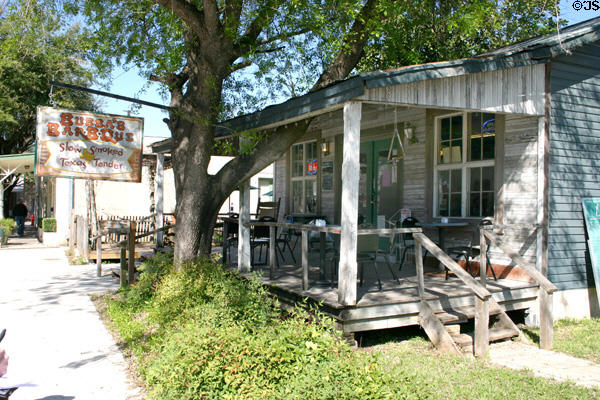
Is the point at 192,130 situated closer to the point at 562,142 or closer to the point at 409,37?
the point at 562,142

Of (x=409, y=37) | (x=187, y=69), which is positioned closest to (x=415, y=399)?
(x=187, y=69)

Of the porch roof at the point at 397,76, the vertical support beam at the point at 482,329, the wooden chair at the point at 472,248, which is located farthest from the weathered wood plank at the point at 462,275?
the porch roof at the point at 397,76

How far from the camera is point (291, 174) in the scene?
41.1 feet

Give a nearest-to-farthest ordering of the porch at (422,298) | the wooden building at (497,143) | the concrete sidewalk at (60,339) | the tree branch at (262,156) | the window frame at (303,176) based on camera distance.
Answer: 1. the concrete sidewalk at (60,339)
2. the porch at (422,298)
3. the wooden building at (497,143)
4. the tree branch at (262,156)
5. the window frame at (303,176)

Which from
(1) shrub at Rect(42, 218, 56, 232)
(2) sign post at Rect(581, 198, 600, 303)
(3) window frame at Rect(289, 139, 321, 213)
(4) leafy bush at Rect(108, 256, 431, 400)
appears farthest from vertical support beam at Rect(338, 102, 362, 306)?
(1) shrub at Rect(42, 218, 56, 232)

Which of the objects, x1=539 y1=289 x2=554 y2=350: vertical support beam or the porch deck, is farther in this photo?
x1=539 y1=289 x2=554 y2=350: vertical support beam

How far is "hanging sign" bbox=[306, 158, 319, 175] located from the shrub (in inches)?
483

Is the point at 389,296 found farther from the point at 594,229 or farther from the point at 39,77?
the point at 39,77

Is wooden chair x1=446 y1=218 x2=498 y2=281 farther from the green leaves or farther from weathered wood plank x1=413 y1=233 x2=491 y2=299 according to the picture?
the green leaves

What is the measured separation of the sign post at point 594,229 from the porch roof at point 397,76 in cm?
234

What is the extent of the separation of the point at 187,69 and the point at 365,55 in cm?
625

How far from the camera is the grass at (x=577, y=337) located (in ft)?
18.5

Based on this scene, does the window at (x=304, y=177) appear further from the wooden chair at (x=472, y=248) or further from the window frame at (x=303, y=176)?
the wooden chair at (x=472, y=248)

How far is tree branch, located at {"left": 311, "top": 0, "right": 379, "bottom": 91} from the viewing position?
7328mm
